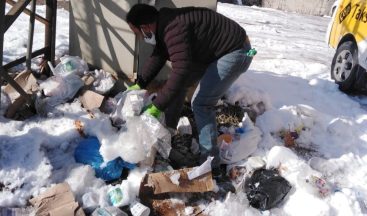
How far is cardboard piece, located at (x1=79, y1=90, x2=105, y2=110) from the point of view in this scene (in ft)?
13.6

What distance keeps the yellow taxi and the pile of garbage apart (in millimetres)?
2164

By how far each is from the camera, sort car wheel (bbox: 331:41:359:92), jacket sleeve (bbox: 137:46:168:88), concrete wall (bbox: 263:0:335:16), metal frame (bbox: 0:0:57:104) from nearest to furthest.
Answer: jacket sleeve (bbox: 137:46:168:88) < metal frame (bbox: 0:0:57:104) < car wheel (bbox: 331:41:359:92) < concrete wall (bbox: 263:0:335:16)

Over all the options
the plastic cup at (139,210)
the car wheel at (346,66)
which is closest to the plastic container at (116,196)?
the plastic cup at (139,210)

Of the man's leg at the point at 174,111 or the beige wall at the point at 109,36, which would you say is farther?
the beige wall at the point at 109,36

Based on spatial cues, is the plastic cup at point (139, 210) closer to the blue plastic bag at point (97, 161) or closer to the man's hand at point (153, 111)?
the blue plastic bag at point (97, 161)

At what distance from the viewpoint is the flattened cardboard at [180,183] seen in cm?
341

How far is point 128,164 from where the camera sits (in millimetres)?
3570

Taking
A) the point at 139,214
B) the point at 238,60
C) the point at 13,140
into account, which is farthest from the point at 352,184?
the point at 13,140

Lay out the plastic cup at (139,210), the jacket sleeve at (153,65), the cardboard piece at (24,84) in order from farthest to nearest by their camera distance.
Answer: the cardboard piece at (24,84) < the jacket sleeve at (153,65) < the plastic cup at (139,210)

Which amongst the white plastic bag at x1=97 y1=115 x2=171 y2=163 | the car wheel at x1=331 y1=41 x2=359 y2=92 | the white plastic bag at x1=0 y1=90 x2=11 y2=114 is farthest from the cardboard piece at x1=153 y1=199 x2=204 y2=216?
the car wheel at x1=331 y1=41 x2=359 y2=92

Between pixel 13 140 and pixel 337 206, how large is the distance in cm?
281

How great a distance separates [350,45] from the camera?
19.5ft

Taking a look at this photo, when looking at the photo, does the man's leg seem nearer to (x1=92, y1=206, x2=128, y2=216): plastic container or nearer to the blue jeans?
the blue jeans

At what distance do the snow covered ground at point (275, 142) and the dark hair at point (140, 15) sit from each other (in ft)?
3.88
